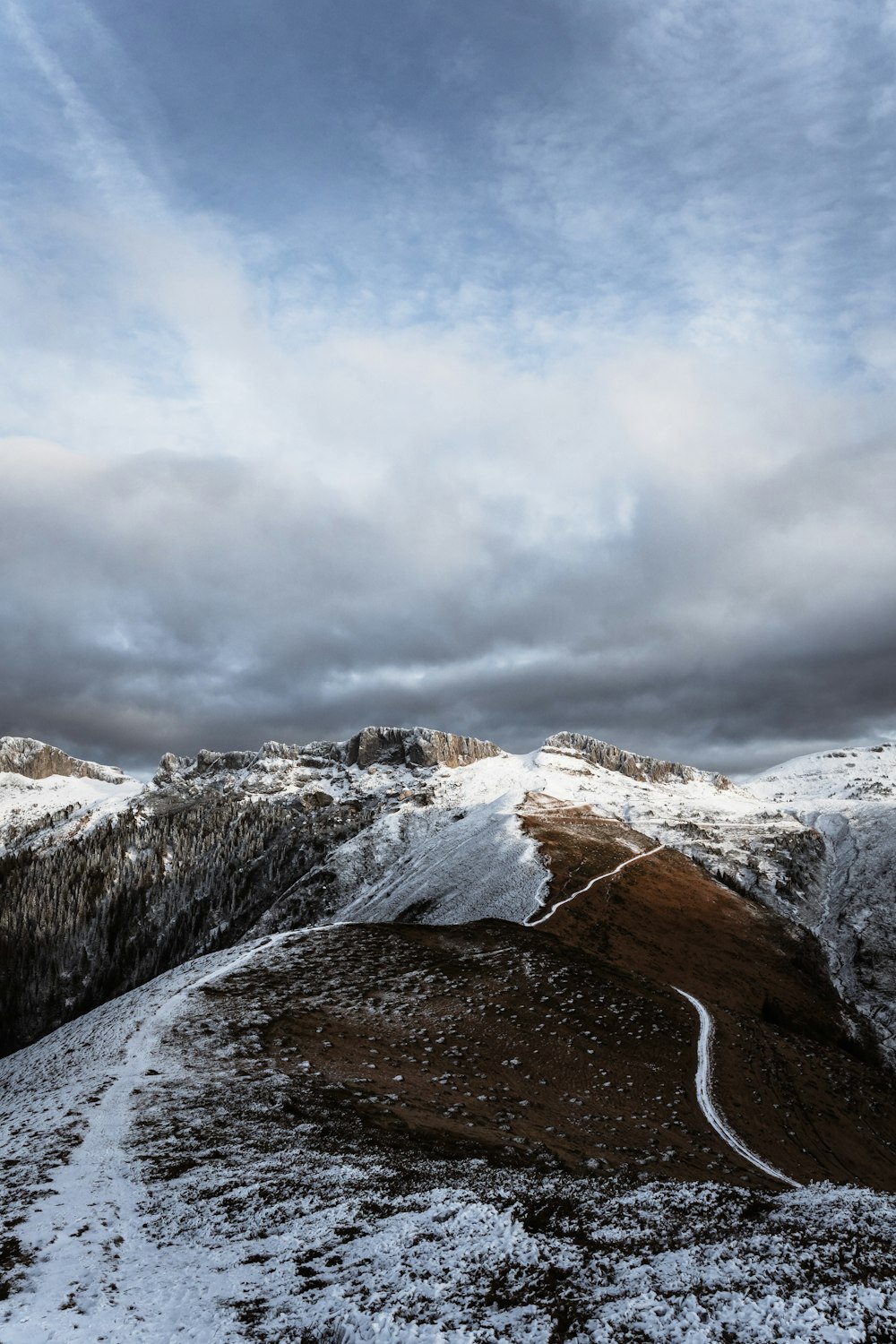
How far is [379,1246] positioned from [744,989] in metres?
62.3

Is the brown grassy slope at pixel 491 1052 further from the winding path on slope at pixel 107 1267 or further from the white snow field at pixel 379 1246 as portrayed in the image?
the winding path on slope at pixel 107 1267

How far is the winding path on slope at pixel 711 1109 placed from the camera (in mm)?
26344

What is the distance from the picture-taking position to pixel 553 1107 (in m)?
28.0

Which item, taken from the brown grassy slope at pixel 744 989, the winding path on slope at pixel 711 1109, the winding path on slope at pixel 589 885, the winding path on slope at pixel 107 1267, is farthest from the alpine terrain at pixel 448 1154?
the winding path on slope at pixel 589 885

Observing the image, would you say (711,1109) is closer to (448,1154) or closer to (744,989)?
(448,1154)

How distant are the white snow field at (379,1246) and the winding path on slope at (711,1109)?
11.9 m

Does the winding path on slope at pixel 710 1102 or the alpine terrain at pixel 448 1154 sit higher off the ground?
the alpine terrain at pixel 448 1154

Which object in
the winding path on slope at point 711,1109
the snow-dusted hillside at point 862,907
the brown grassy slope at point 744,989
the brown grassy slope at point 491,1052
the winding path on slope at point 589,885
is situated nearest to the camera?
the brown grassy slope at point 491,1052

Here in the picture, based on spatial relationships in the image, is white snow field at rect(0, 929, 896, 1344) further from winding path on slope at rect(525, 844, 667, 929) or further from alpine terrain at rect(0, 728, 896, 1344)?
winding path on slope at rect(525, 844, 667, 929)

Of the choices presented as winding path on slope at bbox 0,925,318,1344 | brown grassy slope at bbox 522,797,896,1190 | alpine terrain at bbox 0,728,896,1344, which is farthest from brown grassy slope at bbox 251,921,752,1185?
winding path on slope at bbox 0,925,318,1344

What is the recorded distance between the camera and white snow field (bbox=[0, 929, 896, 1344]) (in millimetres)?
10062

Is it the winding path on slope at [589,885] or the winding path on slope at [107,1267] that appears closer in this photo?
the winding path on slope at [107,1267]

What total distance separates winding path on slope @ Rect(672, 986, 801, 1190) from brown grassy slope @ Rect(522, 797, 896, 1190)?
1.68 ft

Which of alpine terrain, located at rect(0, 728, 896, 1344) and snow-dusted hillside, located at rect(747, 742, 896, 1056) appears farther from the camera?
snow-dusted hillside, located at rect(747, 742, 896, 1056)
